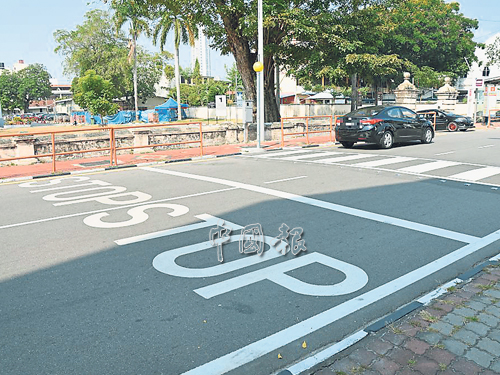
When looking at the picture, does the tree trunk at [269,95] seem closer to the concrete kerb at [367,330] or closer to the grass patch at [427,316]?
the concrete kerb at [367,330]

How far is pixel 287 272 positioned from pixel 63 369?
263cm

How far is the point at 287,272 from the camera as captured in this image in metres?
5.26

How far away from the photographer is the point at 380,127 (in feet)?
56.4

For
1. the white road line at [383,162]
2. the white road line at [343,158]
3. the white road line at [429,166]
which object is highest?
the white road line at [343,158]

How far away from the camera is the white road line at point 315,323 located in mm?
3475

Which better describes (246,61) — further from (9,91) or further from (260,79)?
(9,91)

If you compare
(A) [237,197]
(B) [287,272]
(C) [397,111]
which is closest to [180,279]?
(B) [287,272]

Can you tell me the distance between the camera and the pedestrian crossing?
1158 cm

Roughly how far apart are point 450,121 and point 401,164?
16.5m

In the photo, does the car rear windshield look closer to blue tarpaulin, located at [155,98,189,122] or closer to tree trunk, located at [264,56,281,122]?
tree trunk, located at [264,56,281,122]

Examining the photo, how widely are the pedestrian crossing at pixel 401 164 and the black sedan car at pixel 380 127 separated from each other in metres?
1.19

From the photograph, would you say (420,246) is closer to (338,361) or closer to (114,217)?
(338,361)

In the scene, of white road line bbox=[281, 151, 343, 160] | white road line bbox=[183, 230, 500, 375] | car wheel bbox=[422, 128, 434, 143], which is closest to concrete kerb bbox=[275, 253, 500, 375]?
white road line bbox=[183, 230, 500, 375]

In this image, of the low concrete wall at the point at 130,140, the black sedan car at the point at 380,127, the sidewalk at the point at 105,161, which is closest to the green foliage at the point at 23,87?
the low concrete wall at the point at 130,140
